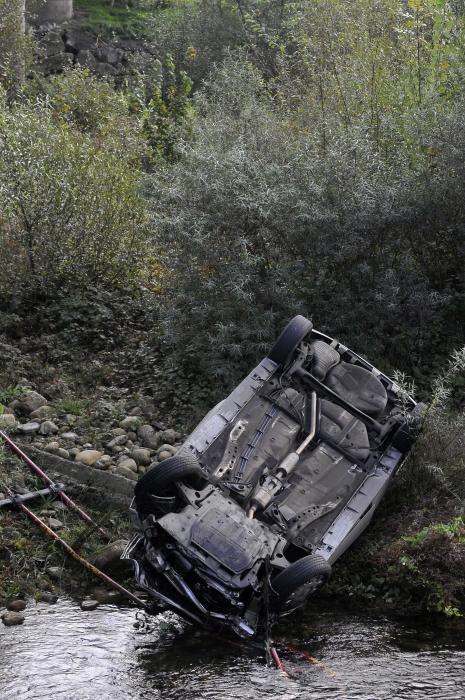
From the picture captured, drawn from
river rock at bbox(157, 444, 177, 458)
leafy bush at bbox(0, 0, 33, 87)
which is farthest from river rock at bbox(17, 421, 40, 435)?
leafy bush at bbox(0, 0, 33, 87)

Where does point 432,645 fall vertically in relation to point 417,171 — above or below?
below

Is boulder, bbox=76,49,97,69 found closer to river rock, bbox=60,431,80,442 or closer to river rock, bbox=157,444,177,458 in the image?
river rock, bbox=60,431,80,442

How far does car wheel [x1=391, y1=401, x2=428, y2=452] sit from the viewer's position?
26.7 ft

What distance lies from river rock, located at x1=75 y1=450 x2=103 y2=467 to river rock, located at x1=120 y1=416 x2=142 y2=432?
73cm

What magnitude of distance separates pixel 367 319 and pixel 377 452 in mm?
2484

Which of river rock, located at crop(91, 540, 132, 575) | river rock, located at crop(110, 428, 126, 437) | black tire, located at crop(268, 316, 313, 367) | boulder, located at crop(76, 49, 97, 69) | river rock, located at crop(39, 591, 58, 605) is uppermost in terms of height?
boulder, located at crop(76, 49, 97, 69)

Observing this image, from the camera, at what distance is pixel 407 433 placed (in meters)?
8.13

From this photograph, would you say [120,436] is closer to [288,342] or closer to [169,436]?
[169,436]

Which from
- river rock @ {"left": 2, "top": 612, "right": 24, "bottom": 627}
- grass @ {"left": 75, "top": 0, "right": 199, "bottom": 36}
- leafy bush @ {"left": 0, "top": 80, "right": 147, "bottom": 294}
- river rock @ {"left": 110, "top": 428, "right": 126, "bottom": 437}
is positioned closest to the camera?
river rock @ {"left": 2, "top": 612, "right": 24, "bottom": 627}

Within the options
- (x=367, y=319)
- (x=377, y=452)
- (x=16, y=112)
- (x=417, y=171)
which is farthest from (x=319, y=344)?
(x=16, y=112)

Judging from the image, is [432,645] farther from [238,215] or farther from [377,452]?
[238,215]

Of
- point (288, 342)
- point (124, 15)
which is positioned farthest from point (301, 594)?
point (124, 15)

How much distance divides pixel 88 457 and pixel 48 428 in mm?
733

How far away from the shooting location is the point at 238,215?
1077cm
